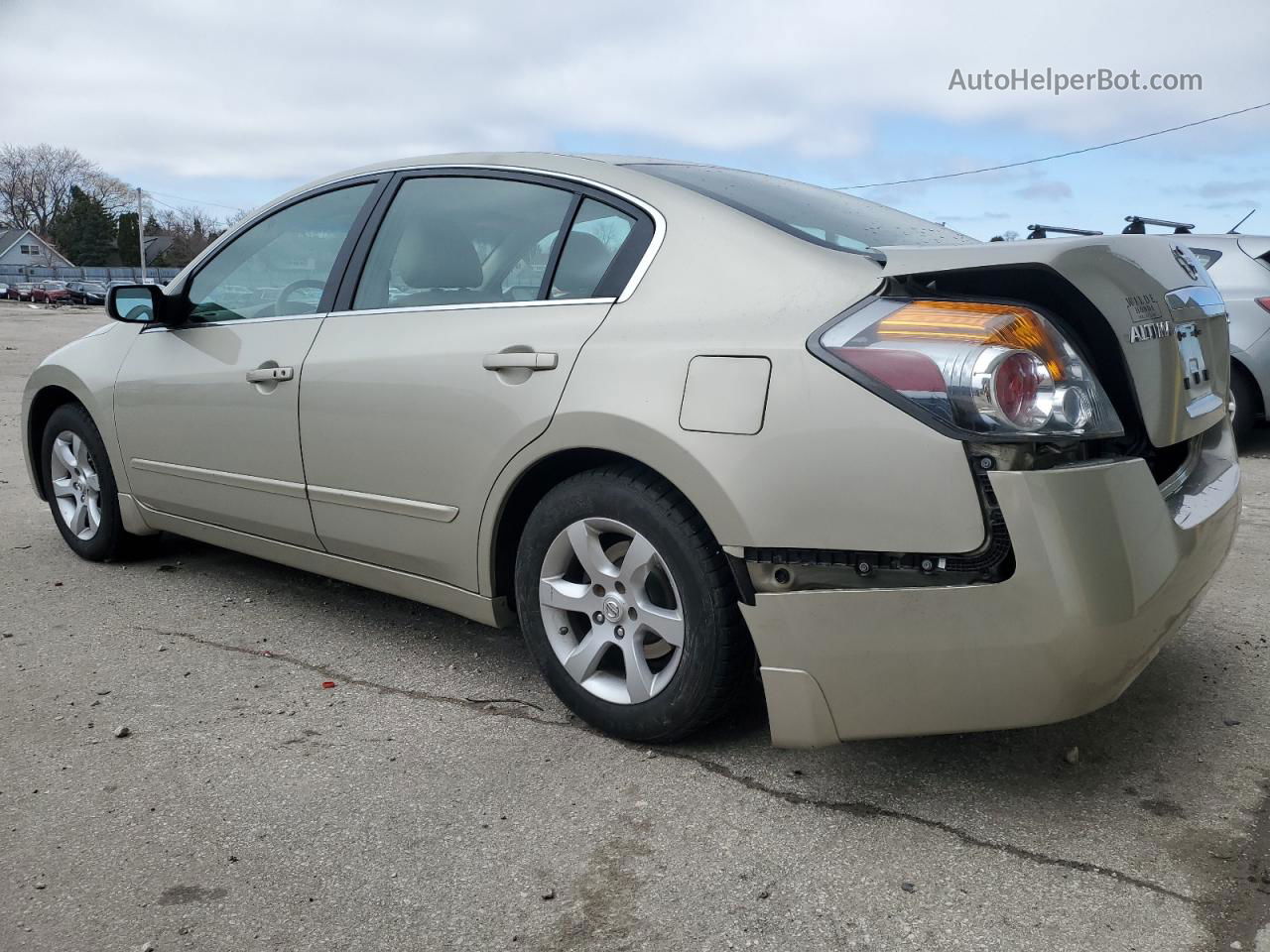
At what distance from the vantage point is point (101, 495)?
15.2 feet

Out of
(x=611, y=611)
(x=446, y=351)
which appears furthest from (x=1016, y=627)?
(x=446, y=351)

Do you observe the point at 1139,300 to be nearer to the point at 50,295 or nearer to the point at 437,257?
the point at 437,257

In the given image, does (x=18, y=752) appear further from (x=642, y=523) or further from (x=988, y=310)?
(x=988, y=310)

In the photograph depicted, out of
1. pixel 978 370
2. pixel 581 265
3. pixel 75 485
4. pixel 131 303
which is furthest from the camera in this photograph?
pixel 75 485

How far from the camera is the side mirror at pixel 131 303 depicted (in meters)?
4.20

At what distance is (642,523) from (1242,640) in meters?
2.17

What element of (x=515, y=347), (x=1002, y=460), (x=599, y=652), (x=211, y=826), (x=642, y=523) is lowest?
(x=211, y=826)

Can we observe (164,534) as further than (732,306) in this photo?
Yes

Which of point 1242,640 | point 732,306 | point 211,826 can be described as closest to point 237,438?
point 211,826

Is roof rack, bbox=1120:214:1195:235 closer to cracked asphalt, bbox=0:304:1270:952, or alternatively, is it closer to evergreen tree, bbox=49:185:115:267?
cracked asphalt, bbox=0:304:1270:952

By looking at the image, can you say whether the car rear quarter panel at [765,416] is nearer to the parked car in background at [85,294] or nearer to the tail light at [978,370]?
the tail light at [978,370]

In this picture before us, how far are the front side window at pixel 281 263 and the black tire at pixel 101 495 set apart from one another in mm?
857

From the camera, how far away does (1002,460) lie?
217 cm

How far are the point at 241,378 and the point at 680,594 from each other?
1.94m
